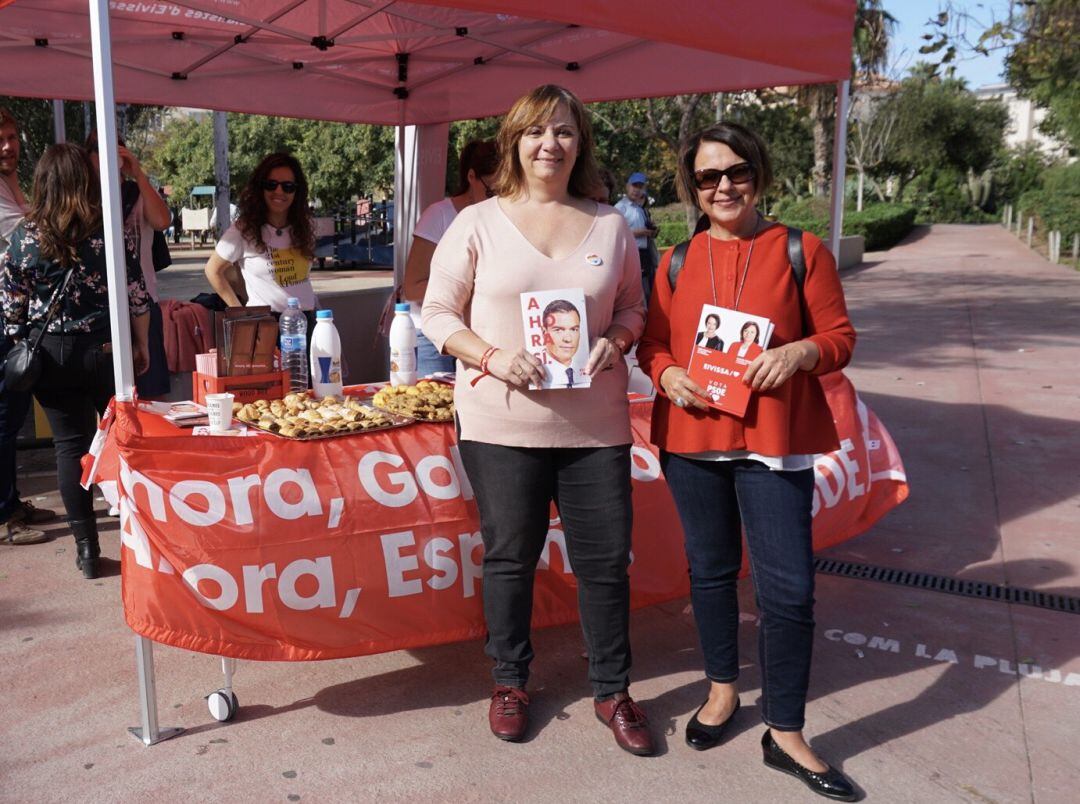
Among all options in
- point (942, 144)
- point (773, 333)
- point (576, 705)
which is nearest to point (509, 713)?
point (576, 705)

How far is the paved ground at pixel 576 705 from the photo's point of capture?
2.94 m

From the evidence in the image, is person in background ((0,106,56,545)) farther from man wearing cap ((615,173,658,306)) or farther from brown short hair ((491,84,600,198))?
man wearing cap ((615,173,658,306))

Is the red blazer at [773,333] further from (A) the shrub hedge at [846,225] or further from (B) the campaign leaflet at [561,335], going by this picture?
(A) the shrub hedge at [846,225]

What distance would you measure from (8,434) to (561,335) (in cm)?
342

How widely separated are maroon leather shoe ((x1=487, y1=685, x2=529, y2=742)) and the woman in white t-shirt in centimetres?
228

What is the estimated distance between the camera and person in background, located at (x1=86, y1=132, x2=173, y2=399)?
14.9 feet

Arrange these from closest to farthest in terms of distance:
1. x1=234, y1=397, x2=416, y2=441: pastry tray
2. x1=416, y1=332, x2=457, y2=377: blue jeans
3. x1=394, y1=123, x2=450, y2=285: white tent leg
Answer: x1=234, y1=397, x2=416, y2=441: pastry tray, x1=416, y1=332, x2=457, y2=377: blue jeans, x1=394, y1=123, x2=450, y2=285: white tent leg

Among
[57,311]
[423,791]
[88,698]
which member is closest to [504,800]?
[423,791]

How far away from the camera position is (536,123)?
2828 millimetres

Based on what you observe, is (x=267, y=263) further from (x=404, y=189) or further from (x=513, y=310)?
(x=404, y=189)

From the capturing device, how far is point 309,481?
3.18 m

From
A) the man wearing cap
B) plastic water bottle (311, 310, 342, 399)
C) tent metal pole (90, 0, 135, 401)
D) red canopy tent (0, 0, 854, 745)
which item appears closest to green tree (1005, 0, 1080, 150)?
the man wearing cap

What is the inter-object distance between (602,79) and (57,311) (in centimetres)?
348

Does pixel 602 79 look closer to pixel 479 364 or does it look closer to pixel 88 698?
pixel 479 364
